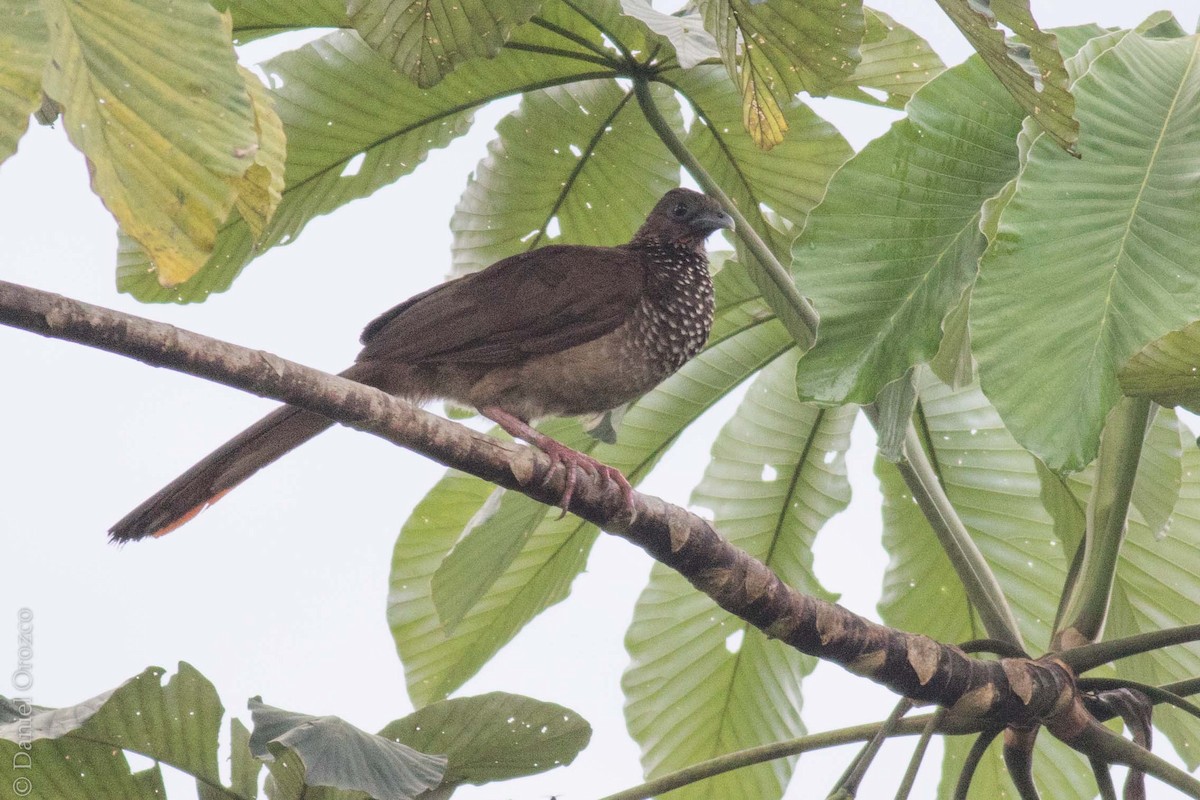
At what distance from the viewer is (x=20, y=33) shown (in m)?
1.11

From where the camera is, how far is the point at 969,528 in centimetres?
320

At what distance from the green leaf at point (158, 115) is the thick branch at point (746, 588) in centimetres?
49

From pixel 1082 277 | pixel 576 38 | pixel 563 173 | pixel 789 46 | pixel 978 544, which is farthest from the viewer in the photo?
pixel 563 173

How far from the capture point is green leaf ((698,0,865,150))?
2.00 metres

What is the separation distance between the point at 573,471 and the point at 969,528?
1.39 metres

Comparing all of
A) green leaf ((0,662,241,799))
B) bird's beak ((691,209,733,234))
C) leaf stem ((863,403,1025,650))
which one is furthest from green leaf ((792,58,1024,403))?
bird's beak ((691,209,733,234))

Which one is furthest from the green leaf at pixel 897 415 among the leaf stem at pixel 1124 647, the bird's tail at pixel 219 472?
the bird's tail at pixel 219 472

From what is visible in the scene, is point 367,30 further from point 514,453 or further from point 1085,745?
point 1085,745

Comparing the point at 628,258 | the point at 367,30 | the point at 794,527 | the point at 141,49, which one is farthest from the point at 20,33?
the point at 794,527

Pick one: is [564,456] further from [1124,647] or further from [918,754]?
[1124,647]

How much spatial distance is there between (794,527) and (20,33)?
2627 mm

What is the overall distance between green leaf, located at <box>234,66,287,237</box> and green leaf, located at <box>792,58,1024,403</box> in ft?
2.95

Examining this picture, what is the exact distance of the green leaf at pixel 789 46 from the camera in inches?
78.9

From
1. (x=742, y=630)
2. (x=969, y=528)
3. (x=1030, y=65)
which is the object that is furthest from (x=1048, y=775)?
(x=1030, y=65)
